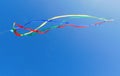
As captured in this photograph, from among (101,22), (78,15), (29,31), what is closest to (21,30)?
(29,31)

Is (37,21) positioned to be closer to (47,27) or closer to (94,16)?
(47,27)

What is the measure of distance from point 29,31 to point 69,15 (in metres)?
0.36

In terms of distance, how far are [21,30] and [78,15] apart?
0.50 metres

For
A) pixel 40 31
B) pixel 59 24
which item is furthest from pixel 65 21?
pixel 40 31

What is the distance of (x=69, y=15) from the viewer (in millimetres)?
2717

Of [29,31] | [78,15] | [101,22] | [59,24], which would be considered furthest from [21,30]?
[101,22]

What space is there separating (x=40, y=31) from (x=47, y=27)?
0.24 feet

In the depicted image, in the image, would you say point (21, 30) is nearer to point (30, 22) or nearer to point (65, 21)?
point (30, 22)

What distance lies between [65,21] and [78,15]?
120mm

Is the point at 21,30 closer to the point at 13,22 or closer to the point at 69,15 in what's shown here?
the point at 13,22

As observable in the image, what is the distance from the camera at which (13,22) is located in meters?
2.73

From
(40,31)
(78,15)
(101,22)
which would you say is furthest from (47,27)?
(101,22)

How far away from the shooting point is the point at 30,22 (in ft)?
8.97

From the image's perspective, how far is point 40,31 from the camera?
270 centimetres
